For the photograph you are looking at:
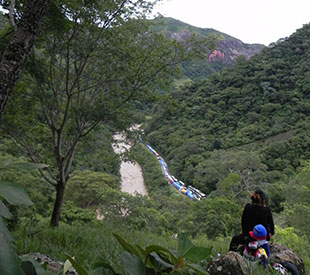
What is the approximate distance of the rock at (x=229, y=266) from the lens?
1.82 metres

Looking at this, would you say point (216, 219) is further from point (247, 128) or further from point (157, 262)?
point (247, 128)

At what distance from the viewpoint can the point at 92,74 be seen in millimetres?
5555

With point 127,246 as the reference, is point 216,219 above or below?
below

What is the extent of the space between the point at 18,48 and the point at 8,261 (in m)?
1.80

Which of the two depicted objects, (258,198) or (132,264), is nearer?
(132,264)

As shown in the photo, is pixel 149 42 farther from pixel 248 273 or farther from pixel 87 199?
pixel 87 199

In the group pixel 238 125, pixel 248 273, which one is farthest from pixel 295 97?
pixel 248 273

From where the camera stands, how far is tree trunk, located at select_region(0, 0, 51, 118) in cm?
176

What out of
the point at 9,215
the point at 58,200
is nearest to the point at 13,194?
the point at 9,215

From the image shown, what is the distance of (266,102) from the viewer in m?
43.8

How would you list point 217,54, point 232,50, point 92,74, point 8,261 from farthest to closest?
1. point 232,50
2. point 217,54
3. point 92,74
4. point 8,261

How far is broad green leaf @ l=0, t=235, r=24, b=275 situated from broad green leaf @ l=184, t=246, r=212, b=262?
327 mm

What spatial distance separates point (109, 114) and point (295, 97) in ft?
141

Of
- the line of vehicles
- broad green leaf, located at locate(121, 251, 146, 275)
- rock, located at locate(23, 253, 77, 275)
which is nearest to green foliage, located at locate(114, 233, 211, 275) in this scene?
broad green leaf, located at locate(121, 251, 146, 275)
